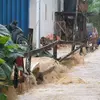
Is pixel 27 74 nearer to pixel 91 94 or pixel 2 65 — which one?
pixel 91 94

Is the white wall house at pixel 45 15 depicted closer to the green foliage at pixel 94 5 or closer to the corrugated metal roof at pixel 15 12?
the corrugated metal roof at pixel 15 12

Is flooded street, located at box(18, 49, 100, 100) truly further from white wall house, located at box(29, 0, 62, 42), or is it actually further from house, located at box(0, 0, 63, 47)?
white wall house, located at box(29, 0, 62, 42)

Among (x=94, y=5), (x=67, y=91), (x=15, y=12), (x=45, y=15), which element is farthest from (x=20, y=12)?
(x=94, y=5)

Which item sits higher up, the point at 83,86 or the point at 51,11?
the point at 51,11

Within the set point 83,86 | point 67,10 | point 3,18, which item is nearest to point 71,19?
point 67,10

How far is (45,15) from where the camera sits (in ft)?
74.5

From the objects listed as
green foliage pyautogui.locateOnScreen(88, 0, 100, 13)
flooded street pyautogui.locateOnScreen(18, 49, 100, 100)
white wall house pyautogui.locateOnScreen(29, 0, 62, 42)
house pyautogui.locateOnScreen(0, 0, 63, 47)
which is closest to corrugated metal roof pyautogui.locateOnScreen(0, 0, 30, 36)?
house pyautogui.locateOnScreen(0, 0, 63, 47)

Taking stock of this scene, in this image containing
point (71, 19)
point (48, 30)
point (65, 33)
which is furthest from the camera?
point (71, 19)

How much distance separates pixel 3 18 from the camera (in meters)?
14.7

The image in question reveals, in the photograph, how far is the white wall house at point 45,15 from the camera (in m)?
18.1

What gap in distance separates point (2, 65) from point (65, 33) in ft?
67.2

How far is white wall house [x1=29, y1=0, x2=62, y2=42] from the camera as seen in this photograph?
18.1 meters

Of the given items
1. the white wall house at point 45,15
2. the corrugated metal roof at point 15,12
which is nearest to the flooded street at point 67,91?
the corrugated metal roof at point 15,12

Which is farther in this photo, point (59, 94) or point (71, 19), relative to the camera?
point (71, 19)
